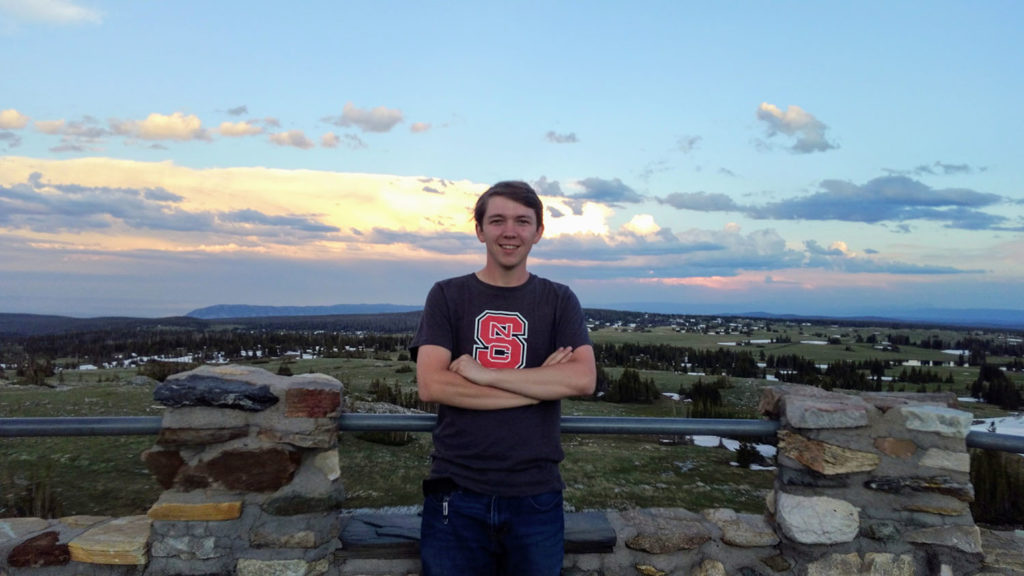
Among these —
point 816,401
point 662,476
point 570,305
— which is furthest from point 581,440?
point 570,305

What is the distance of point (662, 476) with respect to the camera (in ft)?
17.9

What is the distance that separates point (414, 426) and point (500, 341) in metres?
0.62

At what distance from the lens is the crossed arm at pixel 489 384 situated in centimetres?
265

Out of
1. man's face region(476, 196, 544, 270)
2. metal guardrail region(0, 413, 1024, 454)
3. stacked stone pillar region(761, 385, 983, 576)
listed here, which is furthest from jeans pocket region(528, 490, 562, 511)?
stacked stone pillar region(761, 385, 983, 576)

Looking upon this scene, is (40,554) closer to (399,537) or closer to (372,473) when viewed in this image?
(399,537)

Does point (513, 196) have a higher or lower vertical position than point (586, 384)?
higher

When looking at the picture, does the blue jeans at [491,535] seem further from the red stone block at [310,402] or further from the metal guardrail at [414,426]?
the red stone block at [310,402]

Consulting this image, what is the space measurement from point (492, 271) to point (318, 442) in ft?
4.16

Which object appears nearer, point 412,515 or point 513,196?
point 513,196

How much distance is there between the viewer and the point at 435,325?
281cm

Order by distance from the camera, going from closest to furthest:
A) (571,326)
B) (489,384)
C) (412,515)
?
(489,384), (571,326), (412,515)

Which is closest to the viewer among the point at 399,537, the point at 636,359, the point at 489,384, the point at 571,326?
the point at 489,384

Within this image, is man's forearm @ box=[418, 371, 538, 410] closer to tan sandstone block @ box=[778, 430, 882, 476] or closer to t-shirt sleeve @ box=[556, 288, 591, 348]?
t-shirt sleeve @ box=[556, 288, 591, 348]

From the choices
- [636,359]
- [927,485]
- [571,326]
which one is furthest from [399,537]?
[636,359]
